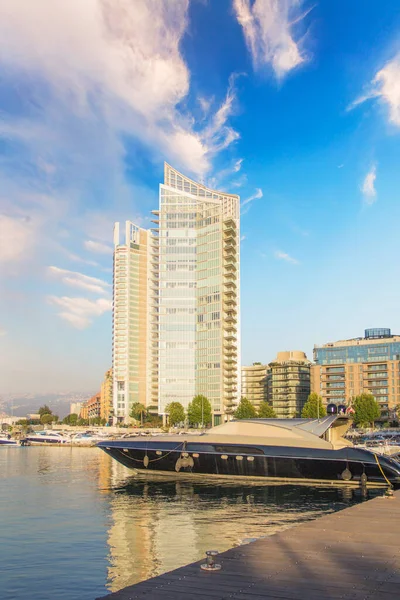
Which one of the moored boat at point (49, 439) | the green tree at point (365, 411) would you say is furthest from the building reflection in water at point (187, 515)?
the green tree at point (365, 411)

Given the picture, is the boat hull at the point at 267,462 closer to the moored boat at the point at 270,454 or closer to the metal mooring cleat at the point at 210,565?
the moored boat at the point at 270,454

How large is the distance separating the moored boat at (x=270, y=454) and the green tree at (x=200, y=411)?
126 meters

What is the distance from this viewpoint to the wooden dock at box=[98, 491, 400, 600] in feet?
45.6

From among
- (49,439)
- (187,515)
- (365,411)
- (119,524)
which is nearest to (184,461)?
(187,515)

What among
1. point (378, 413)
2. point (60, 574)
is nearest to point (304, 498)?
point (60, 574)

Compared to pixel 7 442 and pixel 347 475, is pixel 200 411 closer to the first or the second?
pixel 7 442

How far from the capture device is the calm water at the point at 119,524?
77.1ft

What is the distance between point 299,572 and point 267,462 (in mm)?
37640

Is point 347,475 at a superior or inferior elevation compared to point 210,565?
inferior

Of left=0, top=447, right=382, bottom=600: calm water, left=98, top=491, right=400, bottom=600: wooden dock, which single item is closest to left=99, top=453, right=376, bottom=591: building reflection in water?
left=0, top=447, right=382, bottom=600: calm water

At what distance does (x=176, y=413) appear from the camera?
633ft

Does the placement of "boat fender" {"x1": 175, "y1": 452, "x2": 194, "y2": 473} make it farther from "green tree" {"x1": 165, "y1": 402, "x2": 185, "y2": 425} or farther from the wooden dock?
"green tree" {"x1": 165, "y1": 402, "x2": 185, "y2": 425}

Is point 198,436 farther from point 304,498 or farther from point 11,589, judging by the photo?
point 11,589

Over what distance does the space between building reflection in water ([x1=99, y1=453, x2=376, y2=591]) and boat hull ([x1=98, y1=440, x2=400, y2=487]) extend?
1.18m
